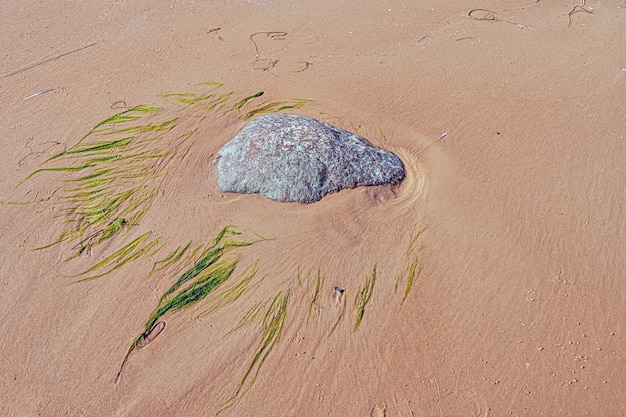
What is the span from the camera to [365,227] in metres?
4.27

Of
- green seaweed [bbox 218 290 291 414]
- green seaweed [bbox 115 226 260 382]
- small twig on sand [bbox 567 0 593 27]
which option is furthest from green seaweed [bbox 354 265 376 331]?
small twig on sand [bbox 567 0 593 27]

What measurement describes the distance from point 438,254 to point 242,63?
3776 mm

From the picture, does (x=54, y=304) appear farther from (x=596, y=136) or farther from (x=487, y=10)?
(x=487, y=10)

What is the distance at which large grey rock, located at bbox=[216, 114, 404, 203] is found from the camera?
442 cm

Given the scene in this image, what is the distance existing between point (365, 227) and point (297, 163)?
0.89 meters

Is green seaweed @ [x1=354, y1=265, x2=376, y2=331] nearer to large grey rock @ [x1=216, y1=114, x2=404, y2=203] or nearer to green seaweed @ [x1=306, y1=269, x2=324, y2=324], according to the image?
green seaweed @ [x1=306, y1=269, x2=324, y2=324]

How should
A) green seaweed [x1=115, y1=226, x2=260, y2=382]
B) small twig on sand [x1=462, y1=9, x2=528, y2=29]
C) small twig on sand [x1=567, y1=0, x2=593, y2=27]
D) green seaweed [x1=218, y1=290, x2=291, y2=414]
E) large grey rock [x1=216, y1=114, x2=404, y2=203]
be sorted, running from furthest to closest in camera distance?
small twig on sand [x1=567, y1=0, x2=593, y2=27] → small twig on sand [x1=462, y1=9, x2=528, y2=29] → large grey rock [x1=216, y1=114, x2=404, y2=203] → green seaweed [x1=115, y1=226, x2=260, y2=382] → green seaweed [x1=218, y1=290, x2=291, y2=414]

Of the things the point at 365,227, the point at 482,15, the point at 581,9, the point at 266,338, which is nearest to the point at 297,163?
the point at 365,227

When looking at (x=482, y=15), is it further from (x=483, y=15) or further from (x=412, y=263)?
(x=412, y=263)

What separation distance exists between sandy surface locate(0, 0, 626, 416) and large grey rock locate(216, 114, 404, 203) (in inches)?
5.9

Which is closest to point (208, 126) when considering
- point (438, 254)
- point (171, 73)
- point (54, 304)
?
point (171, 73)

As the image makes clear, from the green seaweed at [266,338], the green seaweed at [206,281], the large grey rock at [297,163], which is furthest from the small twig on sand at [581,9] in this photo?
the green seaweed at [266,338]

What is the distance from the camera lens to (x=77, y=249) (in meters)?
4.05

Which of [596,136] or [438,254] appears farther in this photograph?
[596,136]
